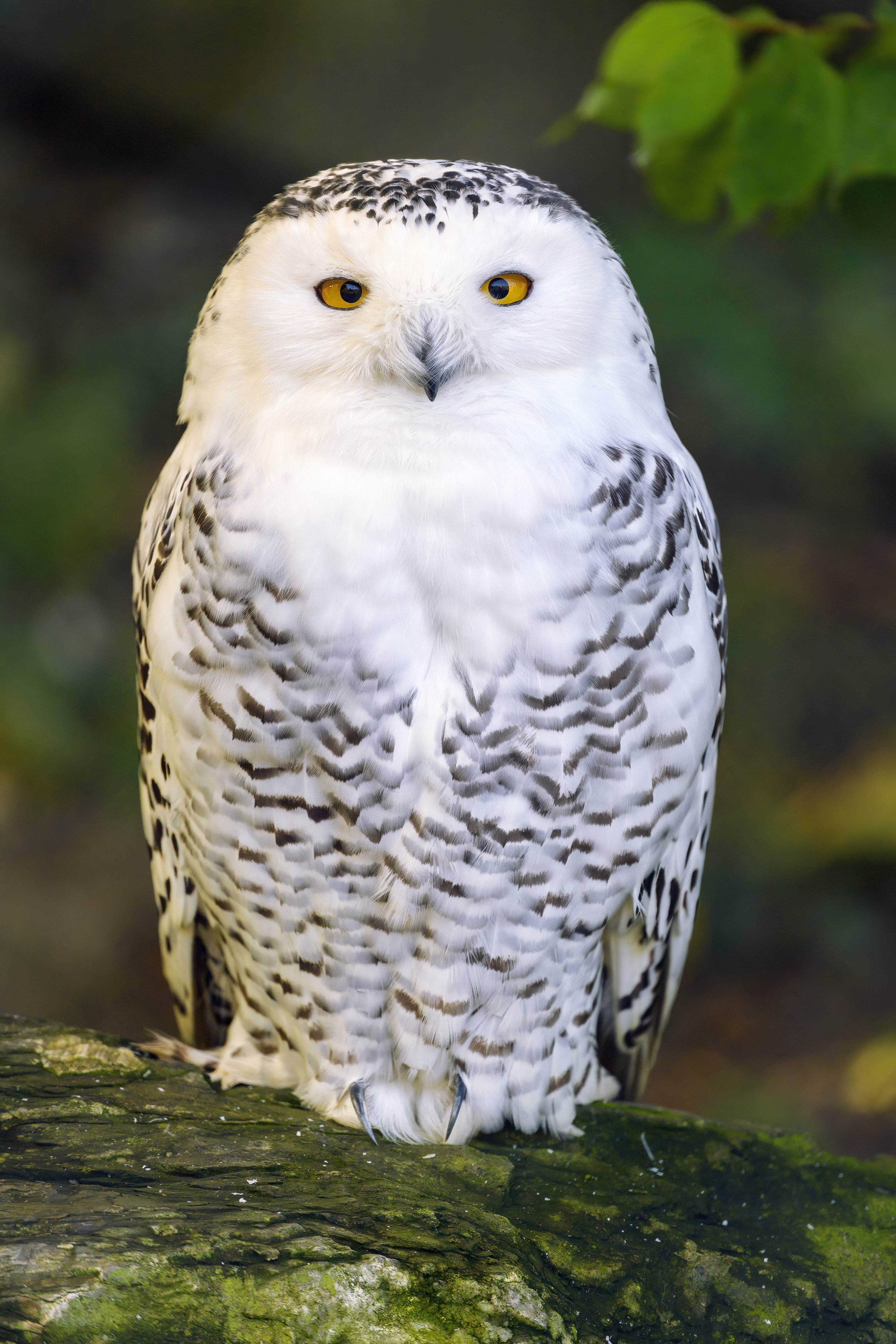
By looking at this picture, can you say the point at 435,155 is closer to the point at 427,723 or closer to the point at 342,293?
the point at 342,293

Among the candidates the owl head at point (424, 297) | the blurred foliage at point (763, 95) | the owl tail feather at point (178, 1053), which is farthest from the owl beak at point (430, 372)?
the owl tail feather at point (178, 1053)

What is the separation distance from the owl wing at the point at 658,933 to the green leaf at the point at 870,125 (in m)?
0.62

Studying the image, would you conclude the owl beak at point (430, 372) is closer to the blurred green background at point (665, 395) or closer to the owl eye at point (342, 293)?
the owl eye at point (342, 293)

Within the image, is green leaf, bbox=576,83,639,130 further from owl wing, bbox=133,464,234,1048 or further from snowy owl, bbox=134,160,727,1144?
owl wing, bbox=133,464,234,1048

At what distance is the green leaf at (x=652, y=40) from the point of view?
6.53 ft

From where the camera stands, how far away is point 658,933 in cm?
210

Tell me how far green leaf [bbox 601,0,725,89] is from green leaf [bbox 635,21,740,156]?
0.23ft

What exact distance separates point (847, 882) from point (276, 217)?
11.5 ft

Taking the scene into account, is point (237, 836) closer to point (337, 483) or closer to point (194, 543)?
point (194, 543)

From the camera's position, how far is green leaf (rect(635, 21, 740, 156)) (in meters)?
1.90

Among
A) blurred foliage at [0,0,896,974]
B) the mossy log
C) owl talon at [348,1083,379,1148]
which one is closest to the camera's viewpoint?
the mossy log

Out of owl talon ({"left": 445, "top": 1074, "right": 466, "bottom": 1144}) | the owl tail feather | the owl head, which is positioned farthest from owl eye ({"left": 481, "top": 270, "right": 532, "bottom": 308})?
the owl tail feather

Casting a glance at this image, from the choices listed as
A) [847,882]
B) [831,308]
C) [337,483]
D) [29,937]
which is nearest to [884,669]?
[847,882]

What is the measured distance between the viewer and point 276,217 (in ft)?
5.65
